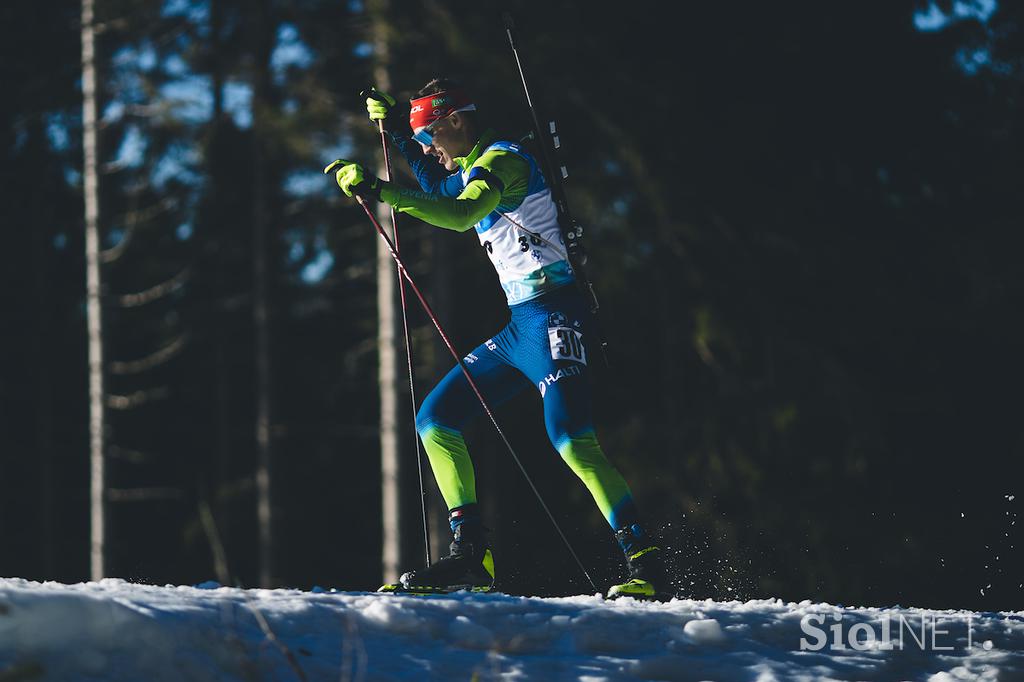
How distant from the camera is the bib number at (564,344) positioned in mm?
5398

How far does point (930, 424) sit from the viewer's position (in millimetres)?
12539

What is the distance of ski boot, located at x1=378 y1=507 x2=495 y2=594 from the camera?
5.32 m

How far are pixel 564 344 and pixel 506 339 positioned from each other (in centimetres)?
34

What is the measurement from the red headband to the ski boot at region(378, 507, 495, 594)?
189 centimetres

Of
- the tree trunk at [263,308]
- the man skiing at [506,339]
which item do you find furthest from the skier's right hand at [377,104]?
the tree trunk at [263,308]

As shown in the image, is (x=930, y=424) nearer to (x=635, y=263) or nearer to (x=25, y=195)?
(x=635, y=263)

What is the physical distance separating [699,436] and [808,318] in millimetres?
1720

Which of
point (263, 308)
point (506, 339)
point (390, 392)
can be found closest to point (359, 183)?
point (506, 339)

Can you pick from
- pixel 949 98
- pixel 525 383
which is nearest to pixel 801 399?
pixel 949 98

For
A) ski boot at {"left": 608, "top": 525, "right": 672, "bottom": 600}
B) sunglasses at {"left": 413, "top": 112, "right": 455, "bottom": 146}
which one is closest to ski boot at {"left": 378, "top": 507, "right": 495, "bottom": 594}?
ski boot at {"left": 608, "top": 525, "right": 672, "bottom": 600}

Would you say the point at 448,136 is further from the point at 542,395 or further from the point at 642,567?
the point at 642,567

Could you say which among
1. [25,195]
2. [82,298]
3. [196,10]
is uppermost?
[196,10]

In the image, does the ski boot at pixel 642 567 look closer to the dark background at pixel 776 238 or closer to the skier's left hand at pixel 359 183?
the skier's left hand at pixel 359 183

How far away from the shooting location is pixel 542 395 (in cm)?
540
